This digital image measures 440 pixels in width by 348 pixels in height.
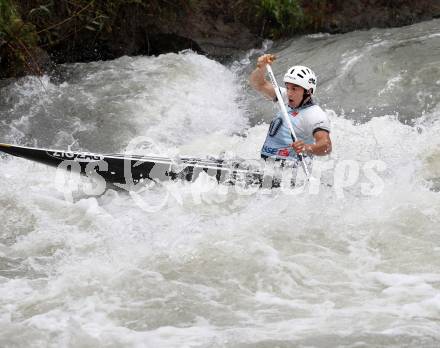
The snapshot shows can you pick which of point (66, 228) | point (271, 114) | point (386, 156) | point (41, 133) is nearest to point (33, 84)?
point (41, 133)

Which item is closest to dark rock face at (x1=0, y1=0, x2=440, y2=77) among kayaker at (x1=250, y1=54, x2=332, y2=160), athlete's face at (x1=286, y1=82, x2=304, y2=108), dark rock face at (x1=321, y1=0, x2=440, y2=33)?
dark rock face at (x1=321, y1=0, x2=440, y2=33)

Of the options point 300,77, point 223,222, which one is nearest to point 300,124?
point 300,77

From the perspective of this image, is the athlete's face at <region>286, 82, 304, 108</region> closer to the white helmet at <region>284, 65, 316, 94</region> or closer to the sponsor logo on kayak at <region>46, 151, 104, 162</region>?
the white helmet at <region>284, 65, 316, 94</region>

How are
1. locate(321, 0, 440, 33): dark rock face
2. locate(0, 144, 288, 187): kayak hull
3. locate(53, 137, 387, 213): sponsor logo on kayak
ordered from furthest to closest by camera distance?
locate(321, 0, 440, 33): dark rock face, locate(0, 144, 288, 187): kayak hull, locate(53, 137, 387, 213): sponsor logo on kayak

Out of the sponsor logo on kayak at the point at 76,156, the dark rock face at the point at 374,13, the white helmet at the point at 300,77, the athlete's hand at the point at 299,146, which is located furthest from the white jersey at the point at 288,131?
the dark rock face at the point at 374,13

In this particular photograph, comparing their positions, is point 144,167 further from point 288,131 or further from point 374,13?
point 374,13

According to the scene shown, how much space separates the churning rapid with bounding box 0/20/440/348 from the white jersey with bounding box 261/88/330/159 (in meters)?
0.43

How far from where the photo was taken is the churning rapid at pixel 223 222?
5.16m

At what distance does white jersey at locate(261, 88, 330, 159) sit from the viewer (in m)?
7.16

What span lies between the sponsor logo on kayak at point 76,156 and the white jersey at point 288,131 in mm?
1760

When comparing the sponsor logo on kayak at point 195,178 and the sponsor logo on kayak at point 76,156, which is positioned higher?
the sponsor logo on kayak at point 76,156

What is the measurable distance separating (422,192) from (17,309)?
4189 mm

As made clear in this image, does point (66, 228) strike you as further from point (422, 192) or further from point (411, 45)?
point (411, 45)

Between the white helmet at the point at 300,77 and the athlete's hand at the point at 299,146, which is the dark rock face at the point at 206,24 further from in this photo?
the athlete's hand at the point at 299,146
